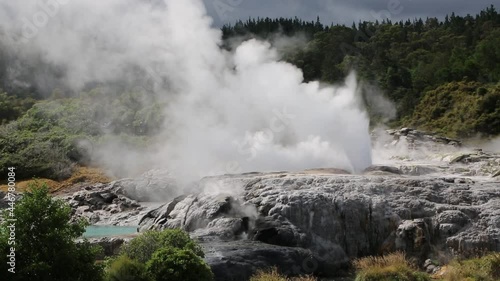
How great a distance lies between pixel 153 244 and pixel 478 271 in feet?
22.6

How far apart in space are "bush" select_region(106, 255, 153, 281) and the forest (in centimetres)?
3236

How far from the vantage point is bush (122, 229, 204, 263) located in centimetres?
1268

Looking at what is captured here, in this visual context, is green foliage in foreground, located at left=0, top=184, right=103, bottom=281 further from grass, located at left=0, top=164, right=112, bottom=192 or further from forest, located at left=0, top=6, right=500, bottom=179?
forest, located at left=0, top=6, right=500, bottom=179

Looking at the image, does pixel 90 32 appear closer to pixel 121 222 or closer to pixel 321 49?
pixel 321 49

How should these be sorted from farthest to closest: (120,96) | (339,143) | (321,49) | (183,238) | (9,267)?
(321,49) → (120,96) → (339,143) → (183,238) → (9,267)

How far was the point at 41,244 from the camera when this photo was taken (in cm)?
1035

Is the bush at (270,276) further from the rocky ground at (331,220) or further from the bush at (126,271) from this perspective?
the bush at (126,271)

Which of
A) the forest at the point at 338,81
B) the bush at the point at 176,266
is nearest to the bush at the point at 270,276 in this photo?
the bush at the point at 176,266

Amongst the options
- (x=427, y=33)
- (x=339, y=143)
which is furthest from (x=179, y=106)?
(x=427, y=33)

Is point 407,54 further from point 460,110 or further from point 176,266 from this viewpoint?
point 176,266

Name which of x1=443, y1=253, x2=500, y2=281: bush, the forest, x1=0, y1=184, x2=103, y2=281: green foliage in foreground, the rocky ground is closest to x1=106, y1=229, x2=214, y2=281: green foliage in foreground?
x1=0, y1=184, x2=103, y2=281: green foliage in foreground

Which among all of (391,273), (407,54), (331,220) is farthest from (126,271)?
(407,54)

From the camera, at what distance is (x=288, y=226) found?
54.1 feet

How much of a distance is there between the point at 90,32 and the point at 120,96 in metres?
7.32
